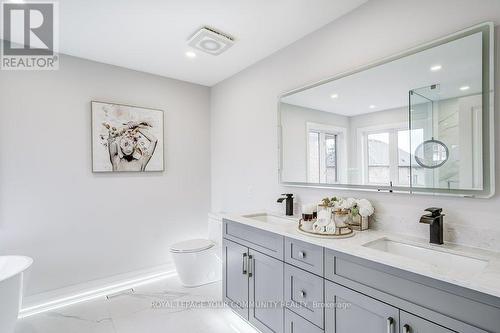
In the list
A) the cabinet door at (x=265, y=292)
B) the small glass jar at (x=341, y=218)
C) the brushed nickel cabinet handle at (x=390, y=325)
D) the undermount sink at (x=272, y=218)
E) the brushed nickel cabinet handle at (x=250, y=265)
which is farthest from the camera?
the undermount sink at (x=272, y=218)

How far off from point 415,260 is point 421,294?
0.15 m

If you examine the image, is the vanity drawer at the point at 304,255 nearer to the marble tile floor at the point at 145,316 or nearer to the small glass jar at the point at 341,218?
the small glass jar at the point at 341,218

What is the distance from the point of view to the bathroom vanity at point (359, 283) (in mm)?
991

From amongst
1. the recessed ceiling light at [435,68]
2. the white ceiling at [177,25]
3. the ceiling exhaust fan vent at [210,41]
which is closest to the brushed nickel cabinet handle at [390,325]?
the recessed ceiling light at [435,68]

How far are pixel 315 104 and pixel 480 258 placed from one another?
1.47m

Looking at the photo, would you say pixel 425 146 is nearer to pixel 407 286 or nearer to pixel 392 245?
pixel 392 245

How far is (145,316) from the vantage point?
2.30 m

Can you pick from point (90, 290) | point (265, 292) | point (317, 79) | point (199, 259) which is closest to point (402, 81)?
point (317, 79)

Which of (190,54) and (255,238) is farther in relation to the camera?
(190,54)

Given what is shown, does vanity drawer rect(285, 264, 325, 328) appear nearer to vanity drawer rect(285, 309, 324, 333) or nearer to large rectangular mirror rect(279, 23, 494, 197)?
vanity drawer rect(285, 309, 324, 333)

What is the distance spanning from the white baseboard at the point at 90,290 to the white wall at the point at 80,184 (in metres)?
0.06

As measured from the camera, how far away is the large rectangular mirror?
1.34 metres

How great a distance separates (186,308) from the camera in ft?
8.00

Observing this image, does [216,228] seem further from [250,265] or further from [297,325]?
[297,325]
